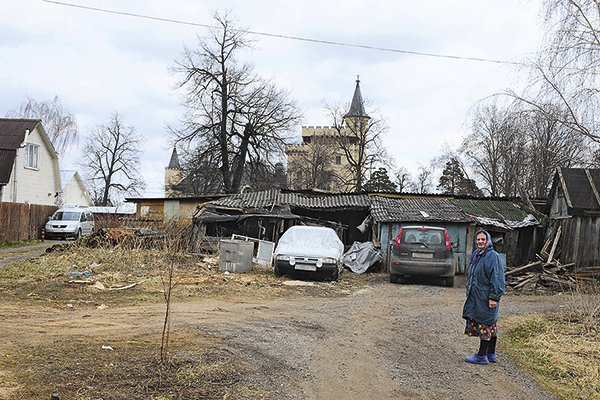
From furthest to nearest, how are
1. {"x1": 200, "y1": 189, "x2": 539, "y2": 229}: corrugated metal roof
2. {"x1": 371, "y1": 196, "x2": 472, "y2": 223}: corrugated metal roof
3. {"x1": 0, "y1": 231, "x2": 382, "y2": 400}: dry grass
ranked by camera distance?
1. {"x1": 200, "y1": 189, "x2": 539, "y2": 229}: corrugated metal roof
2. {"x1": 371, "y1": 196, "x2": 472, "y2": 223}: corrugated metal roof
3. {"x1": 0, "y1": 231, "x2": 382, "y2": 400}: dry grass

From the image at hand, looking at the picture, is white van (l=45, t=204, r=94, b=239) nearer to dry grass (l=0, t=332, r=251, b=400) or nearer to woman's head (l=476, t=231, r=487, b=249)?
dry grass (l=0, t=332, r=251, b=400)

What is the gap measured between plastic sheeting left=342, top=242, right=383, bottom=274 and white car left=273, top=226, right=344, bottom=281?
393cm

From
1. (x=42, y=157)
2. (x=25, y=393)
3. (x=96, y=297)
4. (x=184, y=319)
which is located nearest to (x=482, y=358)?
(x=184, y=319)

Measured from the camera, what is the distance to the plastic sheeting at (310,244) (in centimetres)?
1452

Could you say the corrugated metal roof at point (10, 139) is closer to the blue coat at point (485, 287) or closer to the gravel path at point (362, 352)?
the gravel path at point (362, 352)

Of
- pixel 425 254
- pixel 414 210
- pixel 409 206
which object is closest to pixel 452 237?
pixel 414 210

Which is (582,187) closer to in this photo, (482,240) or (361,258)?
(361,258)

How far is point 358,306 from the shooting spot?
10984 mm

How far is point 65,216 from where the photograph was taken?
2817cm

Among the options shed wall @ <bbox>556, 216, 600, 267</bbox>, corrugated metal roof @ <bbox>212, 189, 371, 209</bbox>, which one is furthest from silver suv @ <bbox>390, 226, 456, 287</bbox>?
corrugated metal roof @ <bbox>212, 189, 371, 209</bbox>

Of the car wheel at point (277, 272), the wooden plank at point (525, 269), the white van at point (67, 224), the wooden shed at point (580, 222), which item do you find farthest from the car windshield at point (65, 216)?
the wooden shed at point (580, 222)

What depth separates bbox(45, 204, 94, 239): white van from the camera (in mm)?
27234

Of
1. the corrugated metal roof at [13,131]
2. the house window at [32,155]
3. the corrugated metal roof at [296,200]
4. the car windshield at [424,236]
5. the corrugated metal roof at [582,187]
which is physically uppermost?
the corrugated metal roof at [13,131]

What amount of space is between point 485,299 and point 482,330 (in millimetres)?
405
